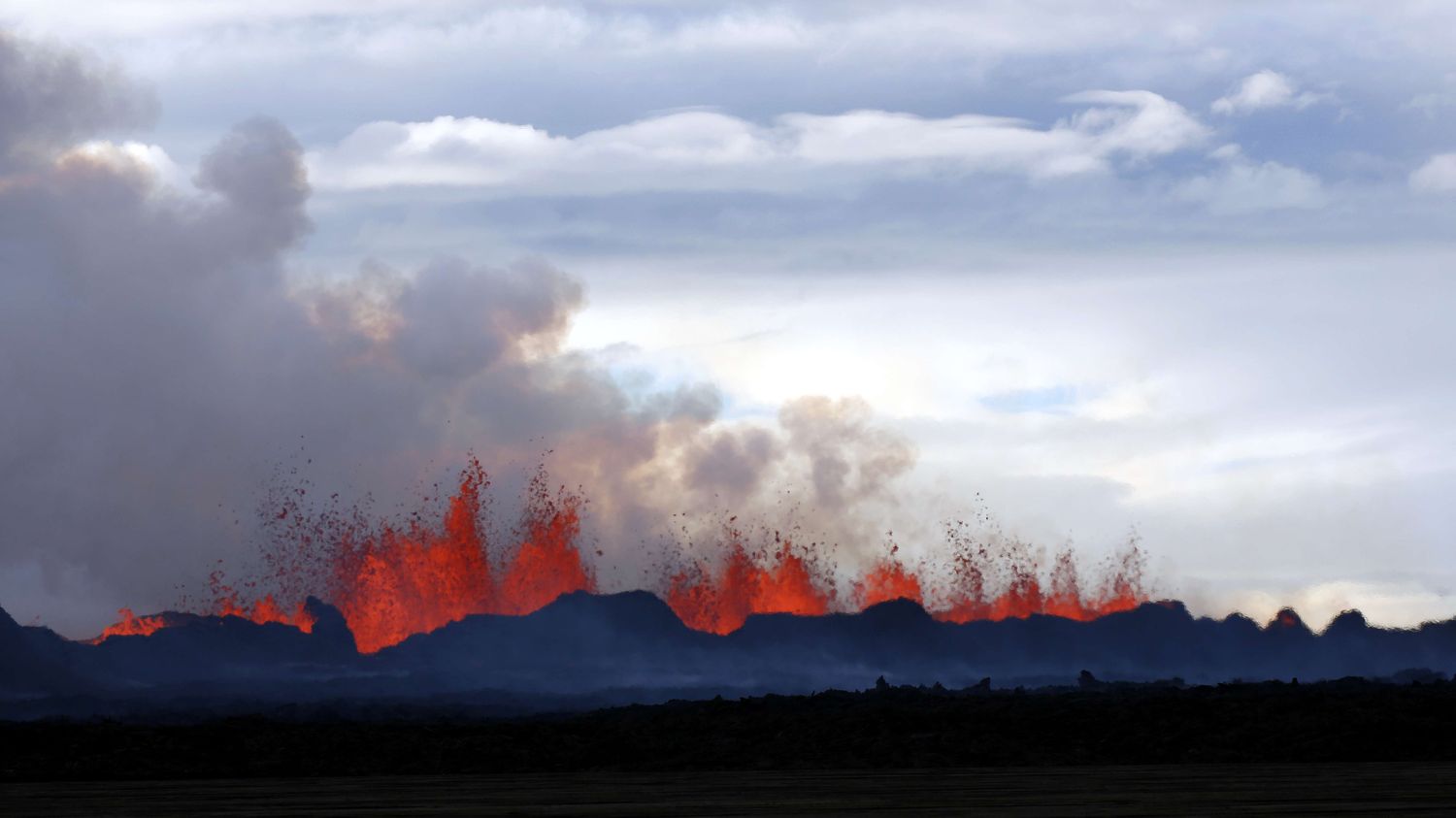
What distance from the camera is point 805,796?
7131cm

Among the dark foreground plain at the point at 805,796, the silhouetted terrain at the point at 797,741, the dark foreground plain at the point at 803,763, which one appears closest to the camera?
the dark foreground plain at the point at 805,796

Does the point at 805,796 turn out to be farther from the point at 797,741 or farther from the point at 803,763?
the point at 797,741

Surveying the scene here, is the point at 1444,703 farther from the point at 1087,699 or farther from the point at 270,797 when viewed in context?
the point at 270,797

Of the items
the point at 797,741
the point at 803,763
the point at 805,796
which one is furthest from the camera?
the point at 797,741

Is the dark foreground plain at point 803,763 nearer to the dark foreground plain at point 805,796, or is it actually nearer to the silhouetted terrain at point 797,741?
the dark foreground plain at point 805,796

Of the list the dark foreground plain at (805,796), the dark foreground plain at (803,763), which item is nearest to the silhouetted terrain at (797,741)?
the dark foreground plain at (803,763)

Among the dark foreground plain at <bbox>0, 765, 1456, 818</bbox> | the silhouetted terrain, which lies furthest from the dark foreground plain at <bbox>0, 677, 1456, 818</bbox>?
the silhouetted terrain

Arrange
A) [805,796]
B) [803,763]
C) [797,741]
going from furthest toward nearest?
1. [797,741]
2. [803,763]
3. [805,796]

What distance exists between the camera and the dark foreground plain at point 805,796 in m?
58.7

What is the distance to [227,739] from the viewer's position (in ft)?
458

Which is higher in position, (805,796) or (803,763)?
(803,763)

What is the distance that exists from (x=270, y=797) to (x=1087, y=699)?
135863 mm

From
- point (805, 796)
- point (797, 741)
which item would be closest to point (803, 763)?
point (797, 741)

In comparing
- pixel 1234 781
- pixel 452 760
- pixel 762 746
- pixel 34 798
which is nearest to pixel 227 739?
pixel 452 760
